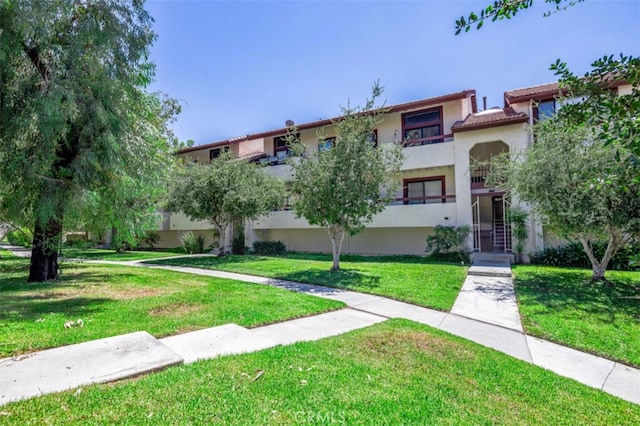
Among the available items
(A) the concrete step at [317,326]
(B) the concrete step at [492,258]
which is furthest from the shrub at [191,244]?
(A) the concrete step at [317,326]

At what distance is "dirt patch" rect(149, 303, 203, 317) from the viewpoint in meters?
6.70

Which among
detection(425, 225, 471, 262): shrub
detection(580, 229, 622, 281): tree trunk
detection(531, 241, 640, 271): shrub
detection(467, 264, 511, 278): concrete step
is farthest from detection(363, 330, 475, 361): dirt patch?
detection(531, 241, 640, 271): shrub

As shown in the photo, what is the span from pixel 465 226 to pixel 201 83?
13943 millimetres

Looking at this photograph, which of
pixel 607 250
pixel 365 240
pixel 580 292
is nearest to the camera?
pixel 580 292

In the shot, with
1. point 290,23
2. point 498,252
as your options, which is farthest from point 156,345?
point 498,252

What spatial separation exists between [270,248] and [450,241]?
1125 cm

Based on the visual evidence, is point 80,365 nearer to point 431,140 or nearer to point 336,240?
point 336,240

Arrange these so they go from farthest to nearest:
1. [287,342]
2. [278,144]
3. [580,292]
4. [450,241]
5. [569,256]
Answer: [278,144] < [450,241] < [569,256] < [580,292] < [287,342]

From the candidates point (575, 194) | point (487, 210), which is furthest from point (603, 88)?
point (487, 210)

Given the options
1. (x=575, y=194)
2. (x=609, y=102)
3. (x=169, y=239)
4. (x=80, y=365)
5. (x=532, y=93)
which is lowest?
(x=80, y=365)

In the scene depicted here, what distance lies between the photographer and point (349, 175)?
38.6 ft

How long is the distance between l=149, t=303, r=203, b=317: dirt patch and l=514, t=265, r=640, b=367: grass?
666 centimetres

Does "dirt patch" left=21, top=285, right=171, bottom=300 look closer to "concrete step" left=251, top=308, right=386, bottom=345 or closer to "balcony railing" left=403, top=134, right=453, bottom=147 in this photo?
"concrete step" left=251, top=308, right=386, bottom=345

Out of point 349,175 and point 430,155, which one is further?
point 430,155
